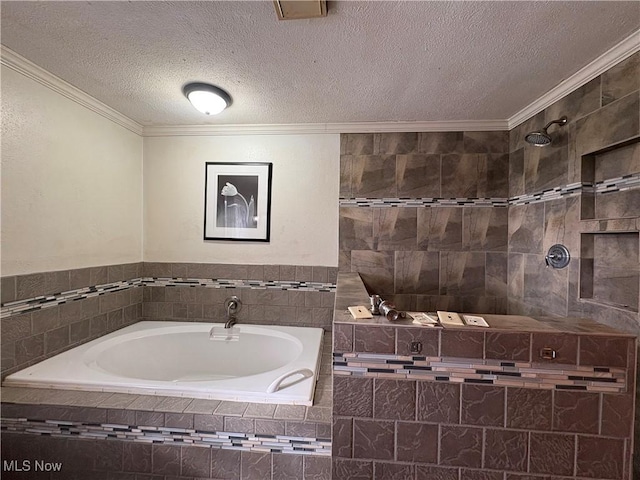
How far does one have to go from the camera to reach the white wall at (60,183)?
4.55 ft

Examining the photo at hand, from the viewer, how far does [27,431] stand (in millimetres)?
1228

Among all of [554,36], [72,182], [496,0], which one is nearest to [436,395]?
[496,0]

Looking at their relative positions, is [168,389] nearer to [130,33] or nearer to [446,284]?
[130,33]

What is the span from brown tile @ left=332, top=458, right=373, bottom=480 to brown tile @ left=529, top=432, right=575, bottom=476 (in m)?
0.58

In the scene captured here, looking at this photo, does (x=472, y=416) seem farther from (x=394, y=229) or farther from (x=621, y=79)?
(x=621, y=79)

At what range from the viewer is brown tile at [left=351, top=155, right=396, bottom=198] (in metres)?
2.13

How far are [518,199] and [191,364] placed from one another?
2851 mm

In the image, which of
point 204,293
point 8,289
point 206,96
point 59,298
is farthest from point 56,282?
point 206,96

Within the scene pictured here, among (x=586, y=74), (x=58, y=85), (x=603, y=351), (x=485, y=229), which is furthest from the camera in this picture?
(x=485, y=229)

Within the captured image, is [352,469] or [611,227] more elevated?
[611,227]

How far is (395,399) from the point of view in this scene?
968 mm

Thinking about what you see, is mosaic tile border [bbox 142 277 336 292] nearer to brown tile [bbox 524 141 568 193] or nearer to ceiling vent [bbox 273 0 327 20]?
brown tile [bbox 524 141 568 193]

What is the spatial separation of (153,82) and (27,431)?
1.93 meters

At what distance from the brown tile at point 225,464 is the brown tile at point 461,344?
1027 mm
